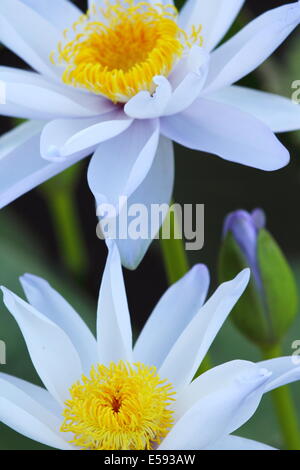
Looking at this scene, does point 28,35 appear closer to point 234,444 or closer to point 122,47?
point 122,47

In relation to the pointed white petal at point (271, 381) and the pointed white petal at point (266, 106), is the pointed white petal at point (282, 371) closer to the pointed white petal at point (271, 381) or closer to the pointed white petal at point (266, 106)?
the pointed white petal at point (271, 381)

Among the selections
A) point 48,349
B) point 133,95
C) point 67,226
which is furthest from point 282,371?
point 67,226

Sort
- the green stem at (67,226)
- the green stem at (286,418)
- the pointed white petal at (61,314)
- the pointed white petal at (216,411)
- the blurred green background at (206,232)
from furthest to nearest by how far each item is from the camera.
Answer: the green stem at (67,226), the blurred green background at (206,232), the green stem at (286,418), the pointed white petal at (61,314), the pointed white petal at (216,411)

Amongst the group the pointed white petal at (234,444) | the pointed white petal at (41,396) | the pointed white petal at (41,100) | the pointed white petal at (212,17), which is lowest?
the pointed white petal at (234,444)

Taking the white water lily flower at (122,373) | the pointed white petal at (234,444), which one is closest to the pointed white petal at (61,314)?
the white water lily flower at (122,373)

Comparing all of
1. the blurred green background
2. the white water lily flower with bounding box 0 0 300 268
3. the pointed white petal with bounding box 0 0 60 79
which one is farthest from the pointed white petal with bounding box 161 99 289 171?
the blurred green background

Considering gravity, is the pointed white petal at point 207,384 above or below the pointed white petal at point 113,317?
below

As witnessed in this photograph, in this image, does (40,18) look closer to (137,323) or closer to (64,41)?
(64,41)
